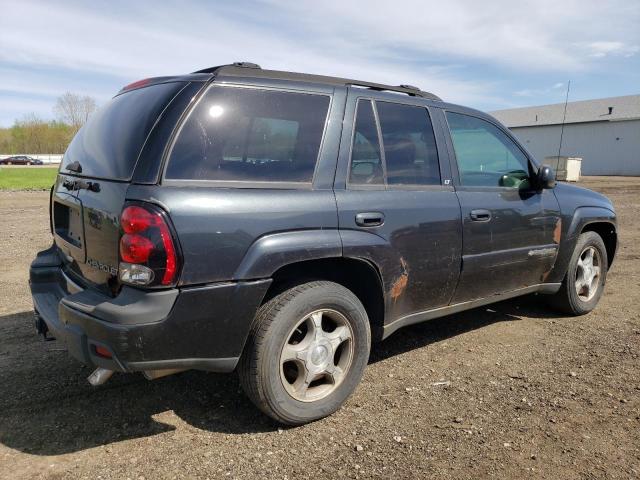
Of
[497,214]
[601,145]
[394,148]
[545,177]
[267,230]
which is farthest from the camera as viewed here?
[601,145]

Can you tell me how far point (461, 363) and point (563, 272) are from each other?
4.97 ft

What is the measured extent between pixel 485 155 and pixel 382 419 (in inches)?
88.0

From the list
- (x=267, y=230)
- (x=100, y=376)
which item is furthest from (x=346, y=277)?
(x=100, y=376)

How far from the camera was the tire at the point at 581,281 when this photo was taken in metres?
4.77

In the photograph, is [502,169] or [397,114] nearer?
[397,114]

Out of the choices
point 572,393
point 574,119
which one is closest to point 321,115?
point 572,393

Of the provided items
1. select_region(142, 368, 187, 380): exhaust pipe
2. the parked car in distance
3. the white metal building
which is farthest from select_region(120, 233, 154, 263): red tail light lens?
the parked car in distance

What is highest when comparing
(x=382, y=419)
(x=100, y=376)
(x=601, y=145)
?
(x=601, y=145)

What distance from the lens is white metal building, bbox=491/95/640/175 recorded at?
136 ft

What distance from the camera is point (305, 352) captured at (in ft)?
9.61

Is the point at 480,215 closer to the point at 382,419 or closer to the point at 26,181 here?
the point at 382,419

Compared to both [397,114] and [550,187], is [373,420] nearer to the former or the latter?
[397,114]

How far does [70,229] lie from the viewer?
308 centimetres

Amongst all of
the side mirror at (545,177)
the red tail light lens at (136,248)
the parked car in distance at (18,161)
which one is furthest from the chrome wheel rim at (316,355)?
the parked car in distance at (18,161)
